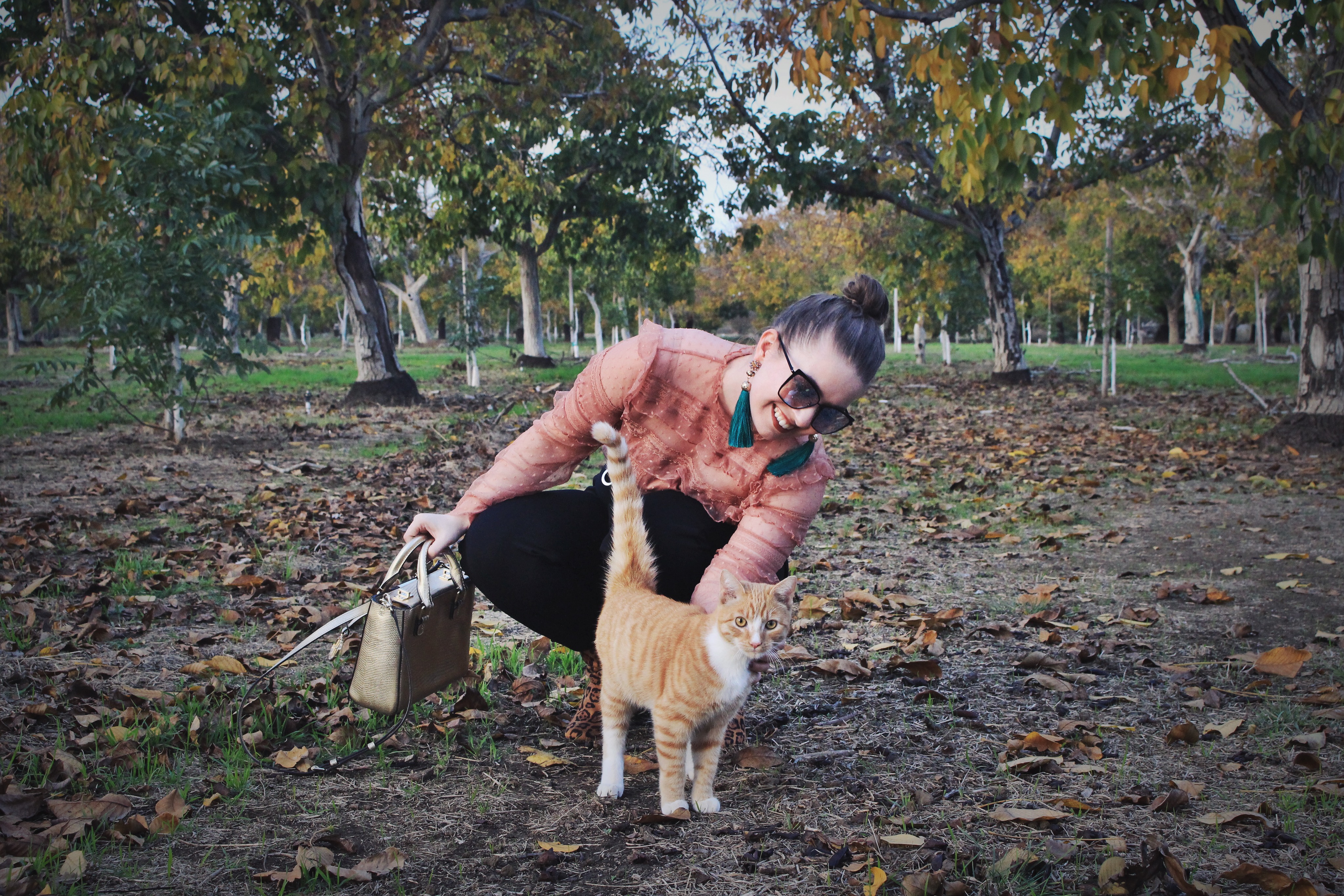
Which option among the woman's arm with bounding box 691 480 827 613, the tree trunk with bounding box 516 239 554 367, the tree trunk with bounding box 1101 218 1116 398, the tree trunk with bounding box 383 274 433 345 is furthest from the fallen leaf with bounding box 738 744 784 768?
the tree trunk with bounding box 383 274 433 345

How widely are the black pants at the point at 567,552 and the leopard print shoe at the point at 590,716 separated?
12 cm

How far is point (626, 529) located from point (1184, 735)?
6.65 ft

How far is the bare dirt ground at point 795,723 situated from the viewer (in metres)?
2.29

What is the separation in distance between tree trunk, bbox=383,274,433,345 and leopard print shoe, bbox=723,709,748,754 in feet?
125

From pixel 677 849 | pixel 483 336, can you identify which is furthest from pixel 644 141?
pixel 677 849

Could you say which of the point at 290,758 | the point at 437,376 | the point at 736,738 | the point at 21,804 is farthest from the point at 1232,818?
the point at 437,376

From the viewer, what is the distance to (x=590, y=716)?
3.14m

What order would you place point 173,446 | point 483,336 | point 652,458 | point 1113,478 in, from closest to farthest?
1. point 652,458
2. point 1113,478
3. point 173,446
4. point 483,336

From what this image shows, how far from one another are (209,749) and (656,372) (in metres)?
1.98

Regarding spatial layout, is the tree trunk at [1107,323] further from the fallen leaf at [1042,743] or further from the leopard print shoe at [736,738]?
the leopard print shoe at [736,738]

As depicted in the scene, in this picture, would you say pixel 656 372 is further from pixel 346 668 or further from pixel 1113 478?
pixel 1113 478

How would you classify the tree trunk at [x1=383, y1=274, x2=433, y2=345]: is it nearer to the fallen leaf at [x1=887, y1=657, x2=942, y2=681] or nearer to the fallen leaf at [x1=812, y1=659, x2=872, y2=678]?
→ the fallen leaf at [x1=812, y1=659, x2=872, y2=678]

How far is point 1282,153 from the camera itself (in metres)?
6.33

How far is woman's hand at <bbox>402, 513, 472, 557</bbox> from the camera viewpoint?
2783 millimetres
